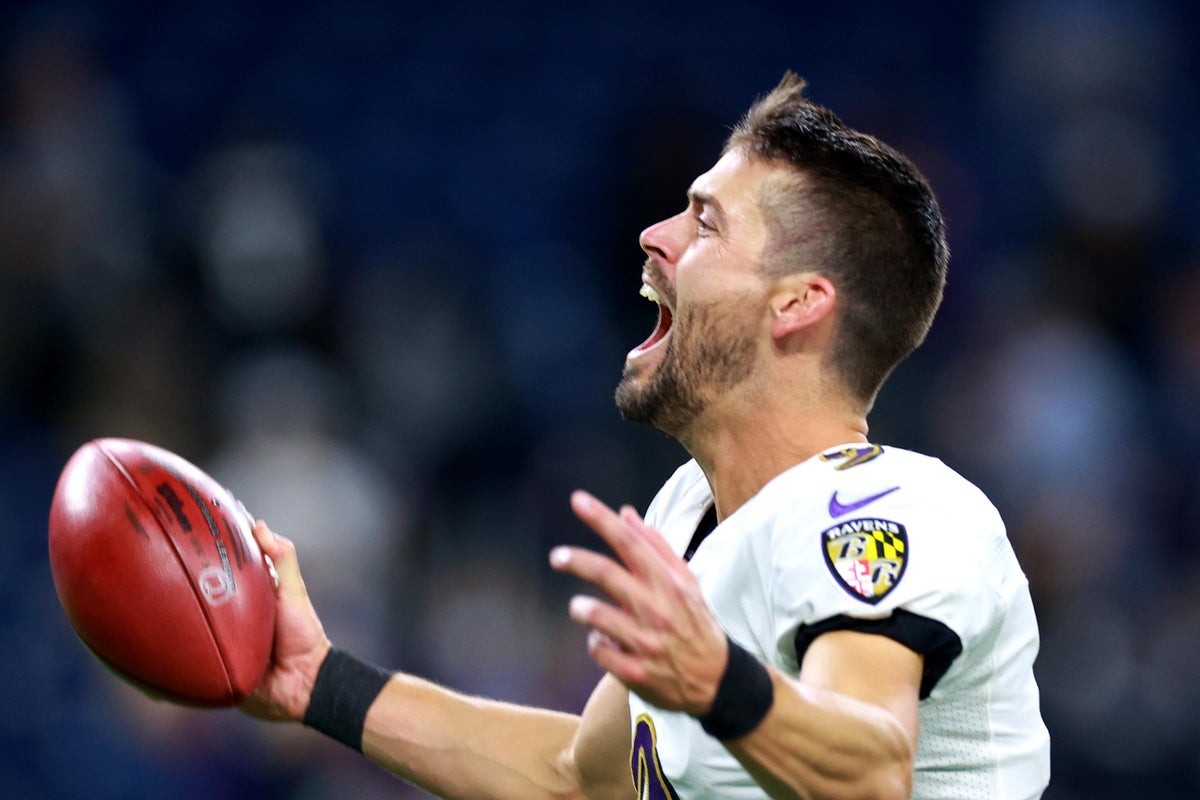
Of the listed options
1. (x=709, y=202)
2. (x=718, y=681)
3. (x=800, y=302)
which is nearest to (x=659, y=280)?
(x=709, y=202)

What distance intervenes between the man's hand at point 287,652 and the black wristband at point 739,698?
125 centimetres

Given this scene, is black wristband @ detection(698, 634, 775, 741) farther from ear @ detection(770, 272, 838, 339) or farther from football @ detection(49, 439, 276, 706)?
football @ detection(49, 439, 276, 706)

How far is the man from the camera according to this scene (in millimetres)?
1985

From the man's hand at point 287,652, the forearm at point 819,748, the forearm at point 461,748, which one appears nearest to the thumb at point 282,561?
the man's hand at point 287,652

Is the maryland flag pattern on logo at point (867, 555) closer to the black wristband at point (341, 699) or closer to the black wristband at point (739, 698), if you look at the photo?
the black wristband at point (739, 698)

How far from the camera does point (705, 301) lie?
288 centimetres

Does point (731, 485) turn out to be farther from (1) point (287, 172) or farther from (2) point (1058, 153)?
(2) point (1058, 153)

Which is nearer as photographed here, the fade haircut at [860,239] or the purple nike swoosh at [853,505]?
the purple nike swoosh at [853,505]

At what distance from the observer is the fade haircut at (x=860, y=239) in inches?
111

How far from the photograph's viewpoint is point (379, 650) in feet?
19.8

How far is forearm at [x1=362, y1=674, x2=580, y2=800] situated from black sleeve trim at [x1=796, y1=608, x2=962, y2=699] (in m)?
0.99

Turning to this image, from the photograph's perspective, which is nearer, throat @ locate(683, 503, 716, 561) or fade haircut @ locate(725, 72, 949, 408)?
fade haircut @ locate(725, 72, 949, 408)

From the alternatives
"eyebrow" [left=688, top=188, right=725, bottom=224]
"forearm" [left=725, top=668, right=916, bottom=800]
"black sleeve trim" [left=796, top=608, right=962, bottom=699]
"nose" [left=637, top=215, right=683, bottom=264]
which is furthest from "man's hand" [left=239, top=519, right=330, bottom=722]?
"forearm" [left=725, top=668, right=916, bottom=800]

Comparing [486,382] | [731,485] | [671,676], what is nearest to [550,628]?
[486,382]
